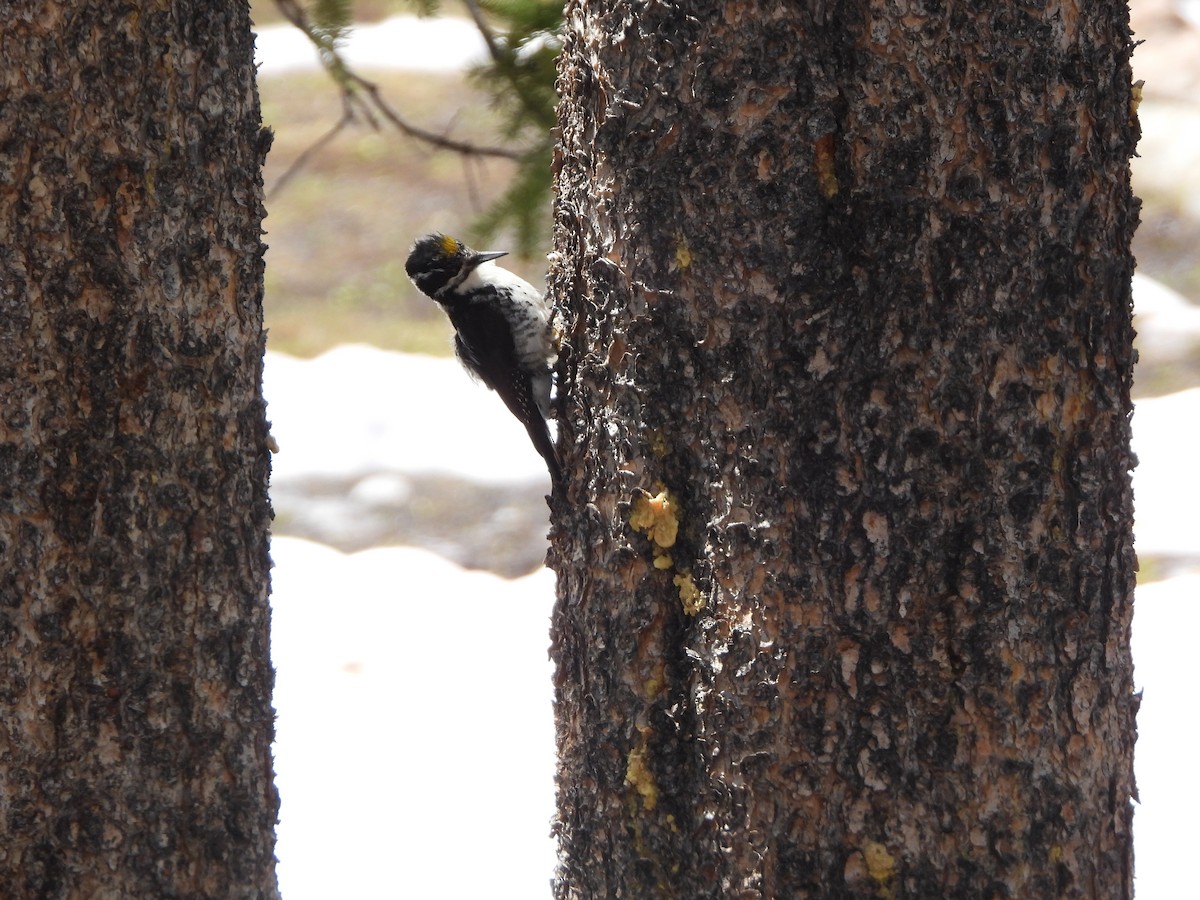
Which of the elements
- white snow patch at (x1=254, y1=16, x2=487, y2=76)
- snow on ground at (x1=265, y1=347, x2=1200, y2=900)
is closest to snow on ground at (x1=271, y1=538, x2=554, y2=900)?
snow on ground at (x1=265, y1=347, x2=1200, y2=900)

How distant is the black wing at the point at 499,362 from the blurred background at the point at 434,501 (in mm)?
300

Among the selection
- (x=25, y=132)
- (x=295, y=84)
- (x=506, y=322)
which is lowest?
(x=25, y=132)

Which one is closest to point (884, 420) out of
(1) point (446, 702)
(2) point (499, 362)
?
(2) point (499, 362)

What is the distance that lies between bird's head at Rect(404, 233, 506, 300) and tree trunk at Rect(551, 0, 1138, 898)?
1822mm

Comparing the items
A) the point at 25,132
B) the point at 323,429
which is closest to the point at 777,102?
the point at 25,132

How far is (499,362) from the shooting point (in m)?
3.85

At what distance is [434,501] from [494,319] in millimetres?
4162

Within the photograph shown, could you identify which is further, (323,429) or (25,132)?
(323,429)

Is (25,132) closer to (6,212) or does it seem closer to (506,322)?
(6,212)

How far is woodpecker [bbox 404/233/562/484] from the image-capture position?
3711 mm

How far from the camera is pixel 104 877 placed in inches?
93.4

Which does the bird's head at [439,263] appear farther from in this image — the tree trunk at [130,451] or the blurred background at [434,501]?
the tree trunk at [130,451]

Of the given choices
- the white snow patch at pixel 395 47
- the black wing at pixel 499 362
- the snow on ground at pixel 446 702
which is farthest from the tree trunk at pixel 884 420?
the white snow patch at pixel 395 47

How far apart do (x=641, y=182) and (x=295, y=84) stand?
44.6 feet
